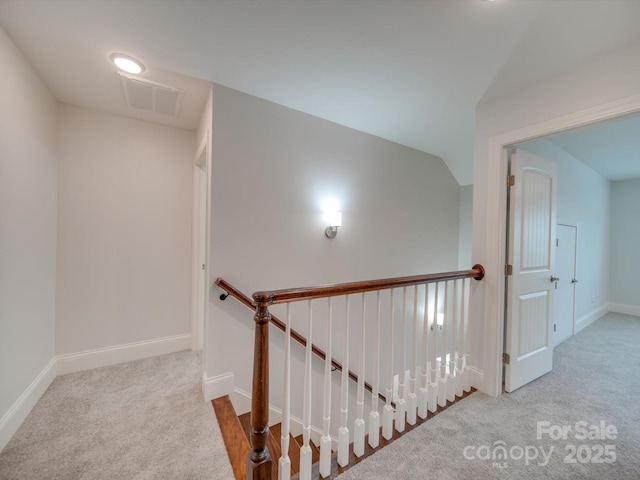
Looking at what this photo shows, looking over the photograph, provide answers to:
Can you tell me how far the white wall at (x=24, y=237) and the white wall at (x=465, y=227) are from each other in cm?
478

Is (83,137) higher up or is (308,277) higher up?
(83,137)

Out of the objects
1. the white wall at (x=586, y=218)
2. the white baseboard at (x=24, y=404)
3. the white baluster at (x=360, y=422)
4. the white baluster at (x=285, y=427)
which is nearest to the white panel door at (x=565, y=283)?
the white wall at (x=586, y=218)

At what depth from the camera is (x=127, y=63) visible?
179 cm

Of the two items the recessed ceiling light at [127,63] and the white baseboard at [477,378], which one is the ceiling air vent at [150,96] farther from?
the white baseboard at [477,378]

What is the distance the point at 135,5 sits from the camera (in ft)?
4.58

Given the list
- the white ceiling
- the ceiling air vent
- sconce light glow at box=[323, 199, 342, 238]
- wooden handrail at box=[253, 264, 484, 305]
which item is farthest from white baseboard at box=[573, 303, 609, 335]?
the ceiling air vent

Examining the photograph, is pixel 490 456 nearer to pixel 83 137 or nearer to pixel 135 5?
pixel 135 5

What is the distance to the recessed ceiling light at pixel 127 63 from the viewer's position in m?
1.73

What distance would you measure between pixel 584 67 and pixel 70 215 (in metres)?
4.18

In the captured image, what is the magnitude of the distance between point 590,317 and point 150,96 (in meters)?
6.43

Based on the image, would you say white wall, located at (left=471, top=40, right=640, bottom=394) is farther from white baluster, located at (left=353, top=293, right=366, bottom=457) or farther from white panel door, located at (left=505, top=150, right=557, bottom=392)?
white baluster, located at (left=353, top=293, right=366, bottom=457)

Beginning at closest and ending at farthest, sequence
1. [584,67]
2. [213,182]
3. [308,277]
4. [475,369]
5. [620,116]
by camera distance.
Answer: [620,116], [584,67], [213,182], [475,369], [308,277]

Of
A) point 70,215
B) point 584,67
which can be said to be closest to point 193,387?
point 70,215

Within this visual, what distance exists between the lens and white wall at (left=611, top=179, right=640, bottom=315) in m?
4.34
